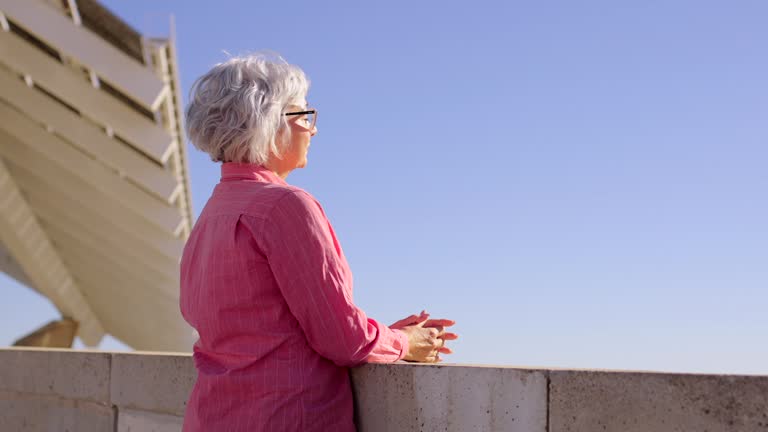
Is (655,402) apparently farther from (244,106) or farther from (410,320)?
(244,106)

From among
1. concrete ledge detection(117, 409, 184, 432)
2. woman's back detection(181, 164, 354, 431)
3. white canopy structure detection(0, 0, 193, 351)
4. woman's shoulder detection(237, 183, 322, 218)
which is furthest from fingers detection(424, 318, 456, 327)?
white canopy structure detection(0, 0, 193, 351)

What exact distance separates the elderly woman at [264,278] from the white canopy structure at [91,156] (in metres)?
8.05

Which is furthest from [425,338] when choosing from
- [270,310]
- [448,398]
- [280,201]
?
[280,201]

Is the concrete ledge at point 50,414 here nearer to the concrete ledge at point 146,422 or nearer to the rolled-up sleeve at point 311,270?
the concrete ledge at point 146,422

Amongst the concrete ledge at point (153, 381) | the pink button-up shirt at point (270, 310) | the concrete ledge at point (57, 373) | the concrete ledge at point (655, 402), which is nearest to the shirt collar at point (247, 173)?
the pink button-up shirt at point (270, 310)

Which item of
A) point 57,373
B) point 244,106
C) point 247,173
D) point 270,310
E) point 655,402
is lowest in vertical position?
point 655,402

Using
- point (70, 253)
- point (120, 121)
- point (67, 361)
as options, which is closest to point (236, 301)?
point (67, 361)

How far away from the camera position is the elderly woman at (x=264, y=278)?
7.91ft

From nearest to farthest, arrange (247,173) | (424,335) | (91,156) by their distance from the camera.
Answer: (247,173), (424,335), (91,156)

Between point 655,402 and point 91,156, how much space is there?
46.7 ft

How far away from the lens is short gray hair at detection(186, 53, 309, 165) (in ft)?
8.32

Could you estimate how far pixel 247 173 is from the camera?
8.50ft

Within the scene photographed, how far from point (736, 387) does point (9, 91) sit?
1303 cm

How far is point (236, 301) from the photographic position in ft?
8.16
